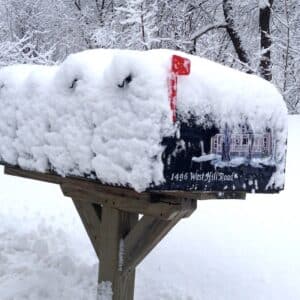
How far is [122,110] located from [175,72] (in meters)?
0.30

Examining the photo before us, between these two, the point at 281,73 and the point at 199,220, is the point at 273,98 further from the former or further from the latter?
the point at 281,73

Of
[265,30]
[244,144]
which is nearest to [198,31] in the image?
[265,30]

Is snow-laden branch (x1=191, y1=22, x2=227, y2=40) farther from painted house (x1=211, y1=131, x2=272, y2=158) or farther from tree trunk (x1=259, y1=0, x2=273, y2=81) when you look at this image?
painted house (x1=211, y1=131, x2=272, y2=158)

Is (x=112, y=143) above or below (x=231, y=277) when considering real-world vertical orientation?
above

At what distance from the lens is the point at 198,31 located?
13.1 metres

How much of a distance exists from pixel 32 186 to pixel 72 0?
30.9 feet

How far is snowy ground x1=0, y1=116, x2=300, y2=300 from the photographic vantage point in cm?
413

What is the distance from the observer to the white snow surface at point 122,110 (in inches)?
97.2

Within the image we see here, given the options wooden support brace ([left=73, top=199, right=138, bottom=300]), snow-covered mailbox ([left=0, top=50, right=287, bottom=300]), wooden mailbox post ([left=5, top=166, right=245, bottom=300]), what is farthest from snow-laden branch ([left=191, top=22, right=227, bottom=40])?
wooden support brace ([left=73, top=199, right=138, bottom=300])

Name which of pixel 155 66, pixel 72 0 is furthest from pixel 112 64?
pixel 72 0

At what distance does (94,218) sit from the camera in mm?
3428

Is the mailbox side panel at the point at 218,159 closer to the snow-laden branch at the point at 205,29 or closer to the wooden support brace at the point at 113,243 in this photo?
the wooden support brace at the point at 113,243

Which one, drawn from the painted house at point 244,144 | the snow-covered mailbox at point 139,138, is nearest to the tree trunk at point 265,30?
the snow-covered mailbox at point 139,138

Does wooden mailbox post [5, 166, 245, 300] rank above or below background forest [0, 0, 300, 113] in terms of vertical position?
below
